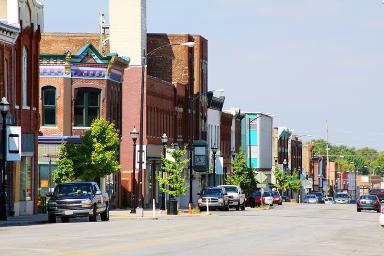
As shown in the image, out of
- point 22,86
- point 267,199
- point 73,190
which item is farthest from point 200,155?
point 73,190

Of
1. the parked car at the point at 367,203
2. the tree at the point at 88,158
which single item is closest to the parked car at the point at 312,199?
the parked car at the point at 367,203

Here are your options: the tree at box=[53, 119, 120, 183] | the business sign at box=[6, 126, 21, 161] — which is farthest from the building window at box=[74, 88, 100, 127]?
the business sign at box=[6, 126, 21, 161]

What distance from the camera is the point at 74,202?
45938 millimetres

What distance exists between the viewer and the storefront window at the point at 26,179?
187ft

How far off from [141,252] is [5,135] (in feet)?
82.6

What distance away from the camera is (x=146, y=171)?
82.3 m

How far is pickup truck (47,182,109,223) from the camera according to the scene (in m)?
45.8

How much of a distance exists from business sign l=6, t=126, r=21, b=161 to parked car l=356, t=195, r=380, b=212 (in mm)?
38761

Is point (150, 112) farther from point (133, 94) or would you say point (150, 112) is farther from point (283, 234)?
point (283, 234)

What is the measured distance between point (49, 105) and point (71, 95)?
1521mm

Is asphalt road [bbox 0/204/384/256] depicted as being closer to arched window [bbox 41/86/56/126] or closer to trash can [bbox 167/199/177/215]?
trash can [bbox 167/199/177/215]

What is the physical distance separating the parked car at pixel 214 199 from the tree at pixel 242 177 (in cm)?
2551

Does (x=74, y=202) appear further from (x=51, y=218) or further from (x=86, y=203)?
(x=51, y=218)

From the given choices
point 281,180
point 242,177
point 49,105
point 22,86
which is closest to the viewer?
point 22,86
